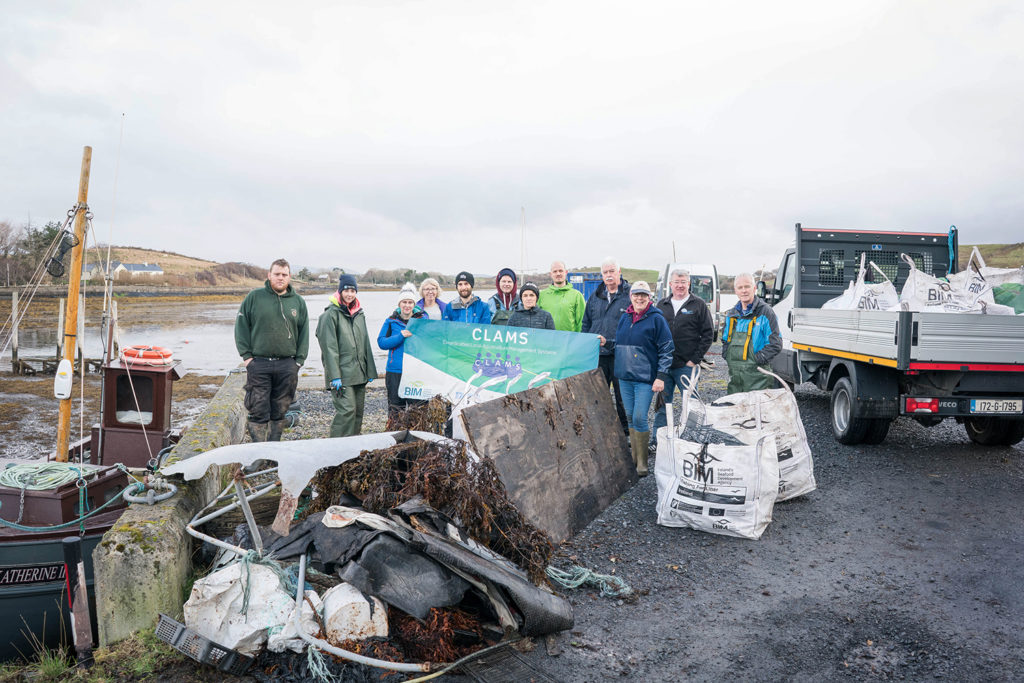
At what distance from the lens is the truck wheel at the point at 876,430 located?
730cm

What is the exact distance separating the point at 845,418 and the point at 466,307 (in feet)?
15.7

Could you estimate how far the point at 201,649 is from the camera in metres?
3.00

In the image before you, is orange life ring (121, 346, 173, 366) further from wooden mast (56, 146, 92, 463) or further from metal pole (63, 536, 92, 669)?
metal pole (63, 536, 92, 669)

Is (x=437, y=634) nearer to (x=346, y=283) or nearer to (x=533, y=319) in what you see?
(x=533, y=319)

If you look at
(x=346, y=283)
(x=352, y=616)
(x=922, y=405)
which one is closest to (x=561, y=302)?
(x=346, y=283)

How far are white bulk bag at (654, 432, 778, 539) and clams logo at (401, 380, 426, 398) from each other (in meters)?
2.97

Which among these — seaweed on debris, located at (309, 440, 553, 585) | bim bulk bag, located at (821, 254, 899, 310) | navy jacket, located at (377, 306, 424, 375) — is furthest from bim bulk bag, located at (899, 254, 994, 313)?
navy jacket, located at (377, 306, 424, 375)

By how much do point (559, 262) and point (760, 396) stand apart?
2.99m

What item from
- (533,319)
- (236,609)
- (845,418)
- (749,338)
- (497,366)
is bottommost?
(236,609)

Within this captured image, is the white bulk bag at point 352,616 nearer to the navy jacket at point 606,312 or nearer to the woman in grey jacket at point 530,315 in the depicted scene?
the woman in grey jacket at point 530,315

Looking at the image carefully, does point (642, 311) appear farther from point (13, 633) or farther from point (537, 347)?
point (13, 633)

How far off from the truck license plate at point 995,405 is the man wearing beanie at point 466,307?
5.21 meters

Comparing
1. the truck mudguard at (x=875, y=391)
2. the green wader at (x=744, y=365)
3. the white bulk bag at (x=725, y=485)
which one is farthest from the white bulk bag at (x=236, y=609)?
the truck mudguard at (x=875, y=391)

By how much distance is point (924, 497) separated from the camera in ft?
19.3
